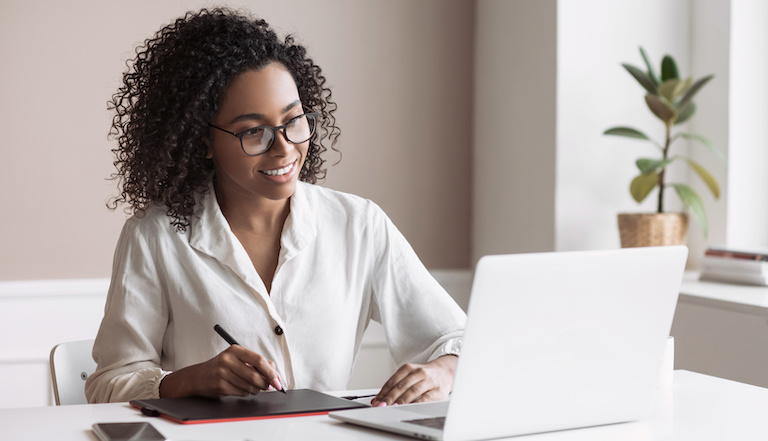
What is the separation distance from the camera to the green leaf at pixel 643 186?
109 inches

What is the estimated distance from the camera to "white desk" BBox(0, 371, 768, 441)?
1.11 metres

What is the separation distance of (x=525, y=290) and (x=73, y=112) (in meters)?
2.10

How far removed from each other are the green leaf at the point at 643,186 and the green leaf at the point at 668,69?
1.03ft

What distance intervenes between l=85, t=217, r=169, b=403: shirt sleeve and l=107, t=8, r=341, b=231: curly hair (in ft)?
0.32

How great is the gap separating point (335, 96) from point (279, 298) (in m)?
1.53

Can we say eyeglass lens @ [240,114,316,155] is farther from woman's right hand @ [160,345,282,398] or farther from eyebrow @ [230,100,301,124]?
woman's right hand @ [160,345,282,398]

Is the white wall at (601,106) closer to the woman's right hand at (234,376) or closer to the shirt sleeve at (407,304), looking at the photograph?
the shirt sleeve at (407,304)

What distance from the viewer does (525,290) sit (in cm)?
104

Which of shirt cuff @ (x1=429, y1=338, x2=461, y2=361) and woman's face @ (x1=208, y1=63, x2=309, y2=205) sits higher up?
woman's face @ (x1=208, y1=63, x2=309, y2=205)

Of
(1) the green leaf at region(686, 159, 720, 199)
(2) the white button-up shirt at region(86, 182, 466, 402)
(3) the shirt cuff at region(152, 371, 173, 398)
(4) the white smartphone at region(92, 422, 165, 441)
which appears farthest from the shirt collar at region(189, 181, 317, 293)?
(1) the green leaf at region(686, 159, 720, 199)

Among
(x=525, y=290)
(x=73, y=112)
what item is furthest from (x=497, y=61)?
(x=525, y=290)

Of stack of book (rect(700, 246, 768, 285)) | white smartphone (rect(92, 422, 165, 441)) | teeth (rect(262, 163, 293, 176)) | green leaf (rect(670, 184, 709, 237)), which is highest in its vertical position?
teeth (rect(262, 163, 293, 176))

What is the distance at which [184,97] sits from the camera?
1.65 m

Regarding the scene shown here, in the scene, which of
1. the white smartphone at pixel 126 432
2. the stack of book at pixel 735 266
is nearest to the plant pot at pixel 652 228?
the stack of book at pixel 735 266
